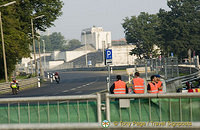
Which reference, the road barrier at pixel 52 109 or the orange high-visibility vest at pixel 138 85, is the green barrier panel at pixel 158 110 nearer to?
the road barrier at pixel 52 109

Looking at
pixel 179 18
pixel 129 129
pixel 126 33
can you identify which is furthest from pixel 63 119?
pixel 126 33

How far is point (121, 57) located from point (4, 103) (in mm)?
140747

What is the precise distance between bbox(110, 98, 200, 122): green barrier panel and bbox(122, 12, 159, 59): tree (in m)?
111

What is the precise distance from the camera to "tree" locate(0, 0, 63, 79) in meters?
49.7

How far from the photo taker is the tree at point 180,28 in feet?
353

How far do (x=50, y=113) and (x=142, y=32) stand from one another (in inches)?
4763

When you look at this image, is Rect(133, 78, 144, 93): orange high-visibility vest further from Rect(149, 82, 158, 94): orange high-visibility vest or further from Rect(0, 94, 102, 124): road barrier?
Rect(0, 94, 102, 124): road barrier

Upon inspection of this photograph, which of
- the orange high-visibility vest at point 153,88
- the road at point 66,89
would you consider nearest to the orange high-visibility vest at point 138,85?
the orange high-visibility vest at point 153,88

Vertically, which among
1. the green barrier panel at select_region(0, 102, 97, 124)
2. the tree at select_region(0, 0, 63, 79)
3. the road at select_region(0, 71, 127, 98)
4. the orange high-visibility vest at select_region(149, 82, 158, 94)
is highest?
the tree at select_region(0, 0, 63, 79)

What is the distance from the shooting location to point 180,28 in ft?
362

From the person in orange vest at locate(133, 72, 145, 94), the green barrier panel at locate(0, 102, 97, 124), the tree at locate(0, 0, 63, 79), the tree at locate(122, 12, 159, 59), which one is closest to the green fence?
the green barrier panel at locate(0, 102, 97, 124)

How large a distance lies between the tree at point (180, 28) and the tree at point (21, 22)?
51.8 m

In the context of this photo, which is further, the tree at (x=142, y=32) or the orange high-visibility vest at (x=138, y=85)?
the tree at (x=142, y=32)

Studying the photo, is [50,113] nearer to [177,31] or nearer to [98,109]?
[98,109]
